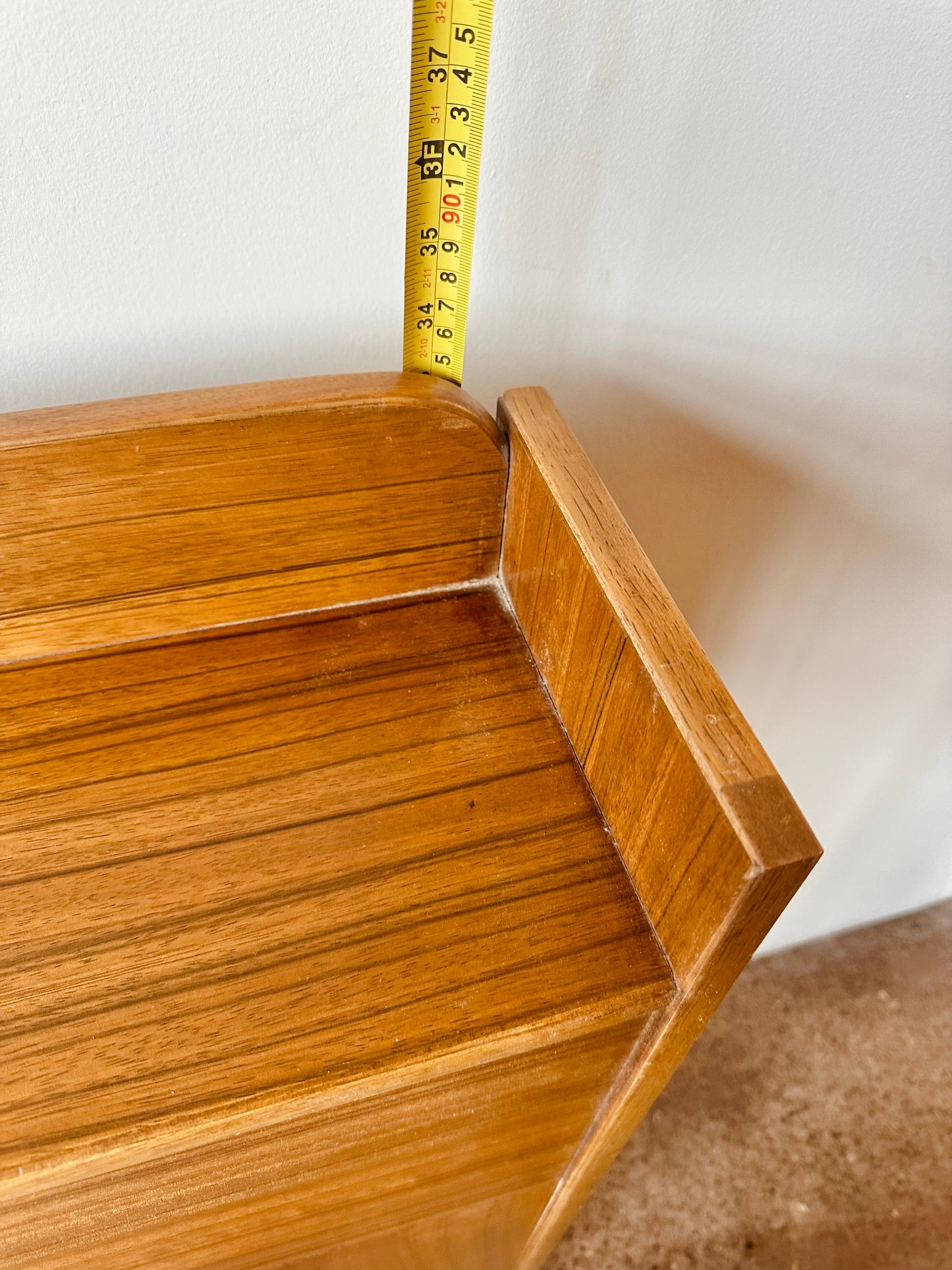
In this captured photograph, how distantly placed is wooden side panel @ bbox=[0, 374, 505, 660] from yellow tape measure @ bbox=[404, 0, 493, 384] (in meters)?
0.04

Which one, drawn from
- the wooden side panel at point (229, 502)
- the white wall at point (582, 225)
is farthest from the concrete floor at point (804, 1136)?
the wooden side panel at point (229, 502)

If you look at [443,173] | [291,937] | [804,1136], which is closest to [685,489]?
[443,173]

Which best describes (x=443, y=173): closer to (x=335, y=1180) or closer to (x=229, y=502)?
(x=229, y=502)

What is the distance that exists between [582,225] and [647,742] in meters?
0.33

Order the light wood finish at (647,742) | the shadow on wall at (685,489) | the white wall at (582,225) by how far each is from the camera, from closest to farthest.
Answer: the light wood finish at (647,742) < the white wall at (582,225) < the shadow on wall at (685,489)

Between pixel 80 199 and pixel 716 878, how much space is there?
44cm

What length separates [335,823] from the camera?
433 mm

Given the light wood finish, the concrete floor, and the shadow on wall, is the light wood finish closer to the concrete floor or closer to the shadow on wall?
the shadow on wall

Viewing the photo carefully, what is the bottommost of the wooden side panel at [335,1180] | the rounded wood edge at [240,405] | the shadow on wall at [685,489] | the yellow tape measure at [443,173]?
the wooden side panel at [335,1180]

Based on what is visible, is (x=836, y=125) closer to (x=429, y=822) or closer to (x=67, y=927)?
(x=429, y=822)

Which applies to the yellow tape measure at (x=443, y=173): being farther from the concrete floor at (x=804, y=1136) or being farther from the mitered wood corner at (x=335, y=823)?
the concrete floor at (x=804, y=1136)

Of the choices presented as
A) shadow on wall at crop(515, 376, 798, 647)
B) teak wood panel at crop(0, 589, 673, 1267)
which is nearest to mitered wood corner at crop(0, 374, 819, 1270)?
teak wood panel at crop(0, 589, 673, 1267)

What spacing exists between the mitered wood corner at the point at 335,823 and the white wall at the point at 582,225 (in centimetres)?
9

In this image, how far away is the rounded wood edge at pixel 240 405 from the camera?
44 centimetres
